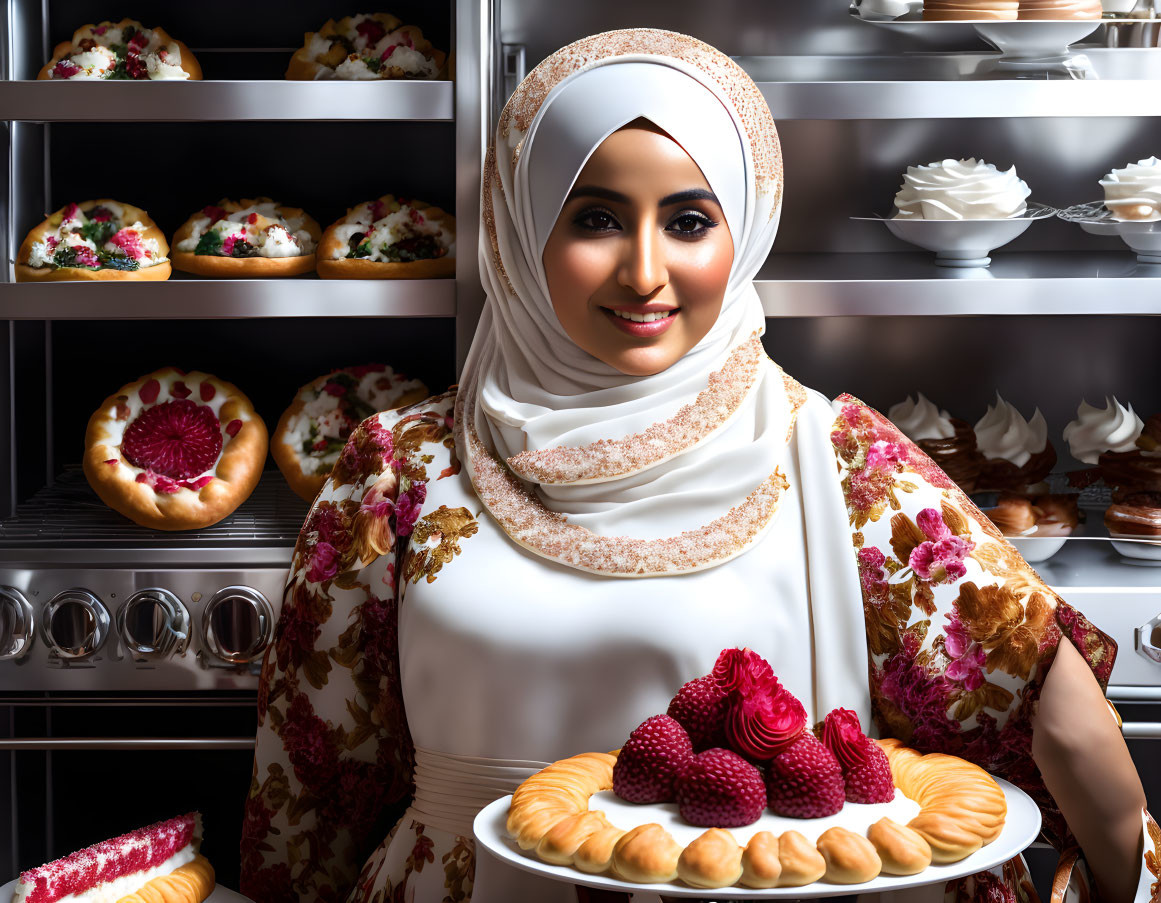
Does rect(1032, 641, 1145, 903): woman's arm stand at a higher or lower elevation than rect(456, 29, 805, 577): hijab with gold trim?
lower

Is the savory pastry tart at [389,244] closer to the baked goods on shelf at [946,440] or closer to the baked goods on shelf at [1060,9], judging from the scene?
the baked goods on shelf at [946,440]

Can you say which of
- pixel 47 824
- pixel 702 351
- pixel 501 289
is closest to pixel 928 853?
pixel 702 351

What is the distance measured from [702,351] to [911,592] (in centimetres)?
33

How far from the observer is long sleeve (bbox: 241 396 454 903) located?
1314mm

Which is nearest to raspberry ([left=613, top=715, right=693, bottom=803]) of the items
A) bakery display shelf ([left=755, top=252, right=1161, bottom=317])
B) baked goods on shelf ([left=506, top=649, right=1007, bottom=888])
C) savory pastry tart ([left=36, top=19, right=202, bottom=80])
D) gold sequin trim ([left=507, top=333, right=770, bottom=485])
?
baked goods on shelf ([left=506, top=649, right=1007, bottom=888])

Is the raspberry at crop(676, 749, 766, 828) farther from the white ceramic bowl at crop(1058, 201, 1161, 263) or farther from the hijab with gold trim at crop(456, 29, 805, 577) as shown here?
the white ceramic bowl at crop(1058, 201, 1161, 263)

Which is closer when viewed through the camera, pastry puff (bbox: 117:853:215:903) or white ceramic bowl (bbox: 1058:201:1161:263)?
pastry puff (bbox: 117:853:215:903)

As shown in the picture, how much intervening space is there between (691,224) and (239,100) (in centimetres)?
63

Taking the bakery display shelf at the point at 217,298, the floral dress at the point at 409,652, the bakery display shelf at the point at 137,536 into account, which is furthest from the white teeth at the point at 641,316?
A: the bakery display shelf at the point at 137,536

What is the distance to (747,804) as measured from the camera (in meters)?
0.87

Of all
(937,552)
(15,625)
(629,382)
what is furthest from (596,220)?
(15,625)

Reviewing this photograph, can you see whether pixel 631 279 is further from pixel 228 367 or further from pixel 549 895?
pixel 228 367

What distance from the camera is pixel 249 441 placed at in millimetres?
1597

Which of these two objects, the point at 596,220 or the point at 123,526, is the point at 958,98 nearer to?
the point at 596,220
